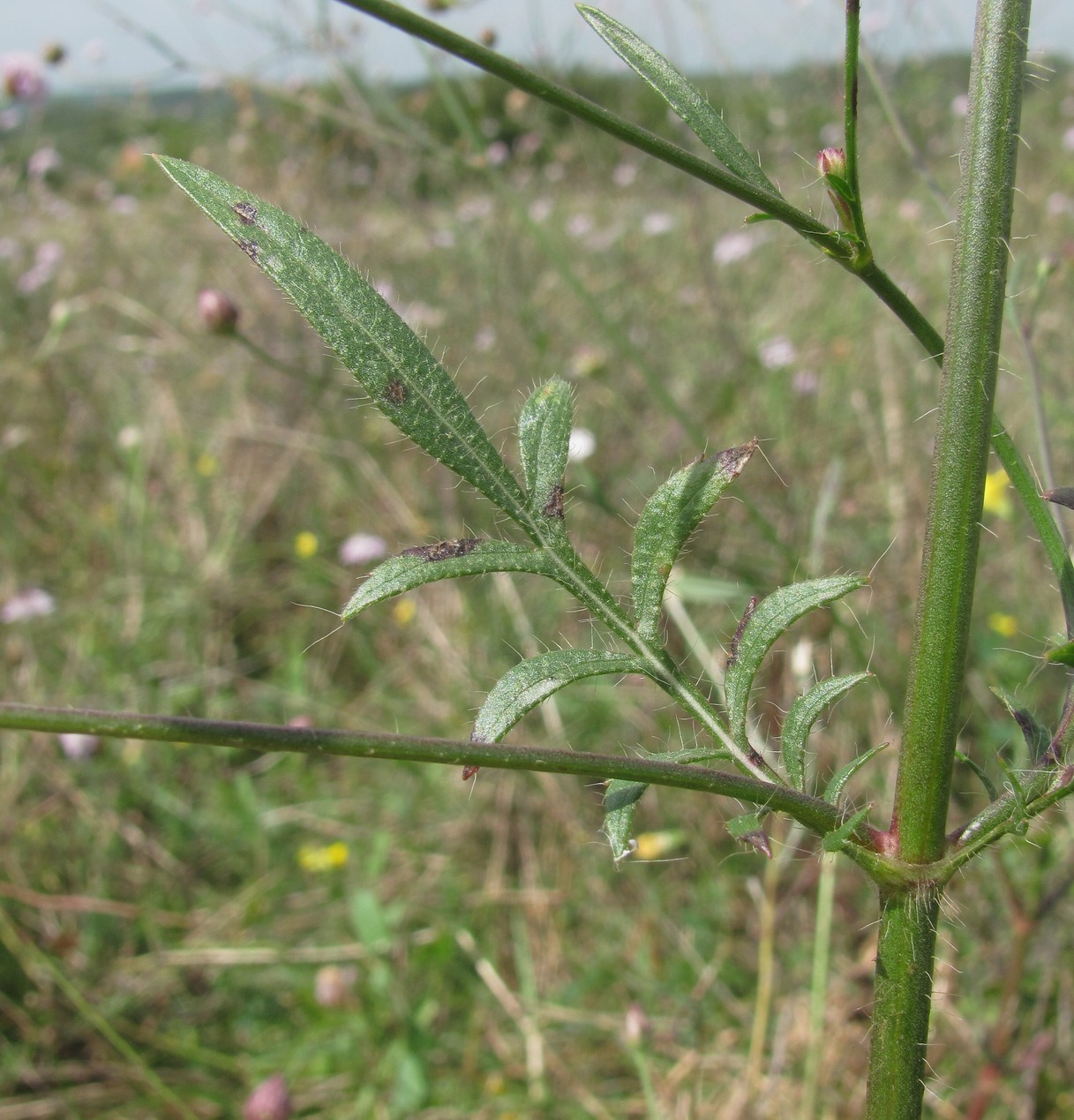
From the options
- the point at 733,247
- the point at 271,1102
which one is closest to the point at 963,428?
the point at 271,1102

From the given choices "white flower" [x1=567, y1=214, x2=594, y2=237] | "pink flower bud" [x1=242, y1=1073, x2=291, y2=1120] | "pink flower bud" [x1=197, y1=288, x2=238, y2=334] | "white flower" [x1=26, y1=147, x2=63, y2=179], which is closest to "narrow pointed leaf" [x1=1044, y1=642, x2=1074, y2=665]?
"pink flower bud" [x1=242, y1=1073, x2=291, y2=1120]

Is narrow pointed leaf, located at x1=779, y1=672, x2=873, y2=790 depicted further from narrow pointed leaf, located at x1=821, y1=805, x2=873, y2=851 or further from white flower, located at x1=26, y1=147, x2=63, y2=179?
white flower, located at x1=26, y1=147, x2=63, y2=179

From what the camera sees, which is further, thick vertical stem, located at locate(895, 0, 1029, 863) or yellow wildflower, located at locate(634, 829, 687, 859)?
yellow wildflower, located at locate(634, 829, 687, 859)

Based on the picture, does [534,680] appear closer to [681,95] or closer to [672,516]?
[672,516]

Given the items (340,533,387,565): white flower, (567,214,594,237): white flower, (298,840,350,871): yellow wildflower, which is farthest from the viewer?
(567,214,594,237): white flower

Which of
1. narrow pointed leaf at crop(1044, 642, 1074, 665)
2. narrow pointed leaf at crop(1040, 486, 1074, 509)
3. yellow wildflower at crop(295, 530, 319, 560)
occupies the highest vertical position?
narrow pointed leaf at crop(1040, 486, 1074, 509)

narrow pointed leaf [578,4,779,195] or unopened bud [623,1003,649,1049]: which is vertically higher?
narrow pointed leaf [578,4,779,195]
